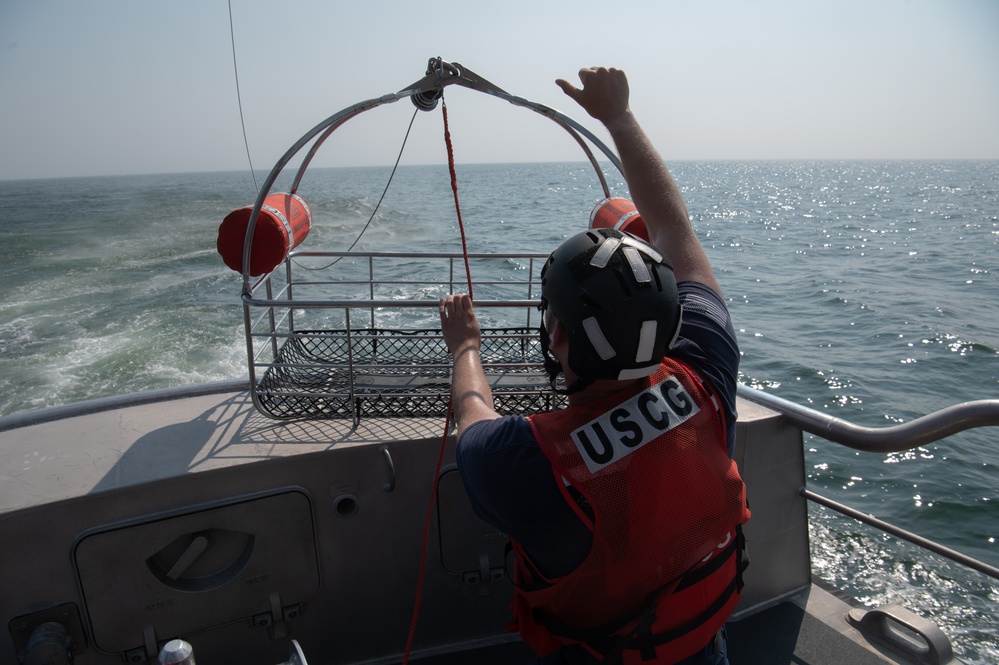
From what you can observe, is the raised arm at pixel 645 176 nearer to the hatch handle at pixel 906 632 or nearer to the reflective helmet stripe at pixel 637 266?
the reflective helmet stripe at pixel 637 266

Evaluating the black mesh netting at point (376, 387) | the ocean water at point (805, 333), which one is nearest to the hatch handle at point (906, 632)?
the ocean water at point (805, 333)

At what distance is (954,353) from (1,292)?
1863cm

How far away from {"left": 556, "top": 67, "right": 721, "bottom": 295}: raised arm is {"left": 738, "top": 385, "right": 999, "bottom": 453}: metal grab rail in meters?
1.04

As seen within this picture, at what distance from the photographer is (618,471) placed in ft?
4.39

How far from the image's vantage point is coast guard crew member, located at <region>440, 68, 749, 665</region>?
1.33 meters

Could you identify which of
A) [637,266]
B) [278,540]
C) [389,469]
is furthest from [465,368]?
[278,540]

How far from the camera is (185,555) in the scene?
8.18 feet

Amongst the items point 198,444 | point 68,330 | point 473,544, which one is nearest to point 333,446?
point 198,444

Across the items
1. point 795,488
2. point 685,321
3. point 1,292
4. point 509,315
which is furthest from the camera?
point 1,292

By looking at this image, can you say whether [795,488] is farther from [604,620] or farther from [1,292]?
[1,292]

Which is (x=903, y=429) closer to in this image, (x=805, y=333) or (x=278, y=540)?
(x=278, y=540)

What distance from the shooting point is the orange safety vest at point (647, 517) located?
4.38ft

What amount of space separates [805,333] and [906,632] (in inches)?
451

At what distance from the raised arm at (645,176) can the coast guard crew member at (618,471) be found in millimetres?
323
